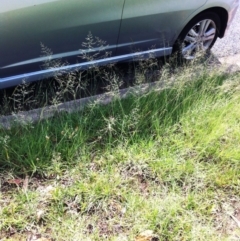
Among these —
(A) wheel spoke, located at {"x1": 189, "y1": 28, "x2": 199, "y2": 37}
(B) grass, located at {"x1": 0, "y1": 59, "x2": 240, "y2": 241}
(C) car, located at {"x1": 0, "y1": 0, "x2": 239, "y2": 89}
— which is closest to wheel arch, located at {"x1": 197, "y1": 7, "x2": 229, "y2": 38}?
(C) car, located at {"x1": 0, "y1": 0, "x2": 239, "y2": 89}

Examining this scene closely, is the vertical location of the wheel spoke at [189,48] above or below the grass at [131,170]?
above

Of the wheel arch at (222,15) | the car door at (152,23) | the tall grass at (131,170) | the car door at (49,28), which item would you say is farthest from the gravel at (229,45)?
the car door at (49,28)

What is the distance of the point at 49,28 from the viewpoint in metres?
2.49

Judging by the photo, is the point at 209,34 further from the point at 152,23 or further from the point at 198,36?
the point at 152,23

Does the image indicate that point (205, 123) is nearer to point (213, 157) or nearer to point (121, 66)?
point (213, 157)

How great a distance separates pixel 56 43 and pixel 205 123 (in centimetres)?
135

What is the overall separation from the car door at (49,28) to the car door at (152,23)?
125 millimetres

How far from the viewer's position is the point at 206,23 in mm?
3434

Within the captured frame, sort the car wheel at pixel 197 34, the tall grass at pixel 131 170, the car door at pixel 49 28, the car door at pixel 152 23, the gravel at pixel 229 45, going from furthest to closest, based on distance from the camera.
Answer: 1. the gravel at pixel 229 45
2. the car wheel at pixel 197 34
3. the car door at pixel 152 23
4. the car door at pixel 49 28
5. the tall grass at pixel 131 170

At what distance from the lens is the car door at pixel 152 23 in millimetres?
2813

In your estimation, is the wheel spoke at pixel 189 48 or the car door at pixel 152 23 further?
the wheel spoke at pixel 189 48

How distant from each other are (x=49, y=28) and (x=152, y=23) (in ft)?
3.25

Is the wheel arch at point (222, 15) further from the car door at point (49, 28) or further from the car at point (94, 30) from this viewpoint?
the car door at point (49, 28)

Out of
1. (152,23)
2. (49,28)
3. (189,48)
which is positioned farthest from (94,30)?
(189,48)
